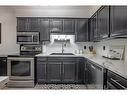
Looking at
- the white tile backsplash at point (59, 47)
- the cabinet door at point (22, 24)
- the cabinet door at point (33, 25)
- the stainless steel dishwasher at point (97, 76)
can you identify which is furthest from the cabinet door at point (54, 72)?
the stainless steel dishwasher at point (97, 76)

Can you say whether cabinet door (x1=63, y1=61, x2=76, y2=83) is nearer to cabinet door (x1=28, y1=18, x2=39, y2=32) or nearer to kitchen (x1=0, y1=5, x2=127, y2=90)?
kitchen (x1=0, y1=5, x2=127, y2=90)

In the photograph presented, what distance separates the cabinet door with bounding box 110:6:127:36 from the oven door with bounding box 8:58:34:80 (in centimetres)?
214

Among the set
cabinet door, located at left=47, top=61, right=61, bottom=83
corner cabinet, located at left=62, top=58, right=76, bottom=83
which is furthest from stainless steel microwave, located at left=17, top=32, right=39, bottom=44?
corner cabinet, located at left=62, top=58, right=76, bottom=83

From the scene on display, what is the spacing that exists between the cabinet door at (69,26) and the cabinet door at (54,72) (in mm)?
886

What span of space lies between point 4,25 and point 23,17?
577 mm

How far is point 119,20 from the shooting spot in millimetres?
1813

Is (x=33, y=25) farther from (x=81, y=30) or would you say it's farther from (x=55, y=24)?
(x=81, y=30)

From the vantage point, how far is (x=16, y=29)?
13.5 feet

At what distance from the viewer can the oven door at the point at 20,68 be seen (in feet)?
11.9

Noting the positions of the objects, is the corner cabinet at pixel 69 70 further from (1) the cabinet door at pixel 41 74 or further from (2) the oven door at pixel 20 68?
(2) the oven door at pixel 20 68

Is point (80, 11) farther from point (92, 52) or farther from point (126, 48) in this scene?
point (126, 48)

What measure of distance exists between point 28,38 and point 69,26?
1.09m

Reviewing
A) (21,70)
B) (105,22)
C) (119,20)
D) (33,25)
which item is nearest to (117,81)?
(119,20)
